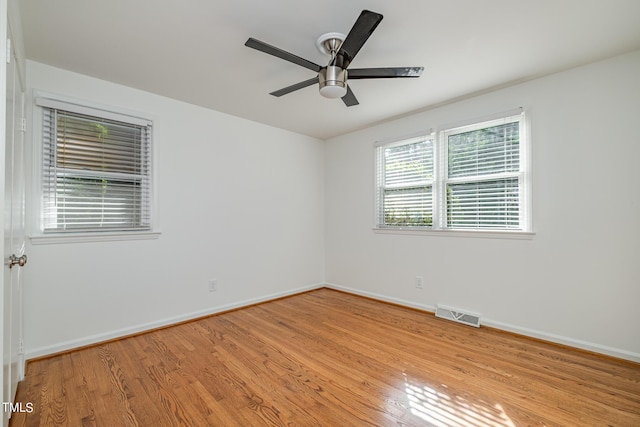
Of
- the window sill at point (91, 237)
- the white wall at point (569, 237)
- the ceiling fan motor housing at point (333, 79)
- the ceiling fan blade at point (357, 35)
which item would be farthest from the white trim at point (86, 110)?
the white wall at point (569, 237)

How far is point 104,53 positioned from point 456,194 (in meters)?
3.61

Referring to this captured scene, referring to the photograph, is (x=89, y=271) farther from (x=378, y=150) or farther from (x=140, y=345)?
(x=378, y=150)

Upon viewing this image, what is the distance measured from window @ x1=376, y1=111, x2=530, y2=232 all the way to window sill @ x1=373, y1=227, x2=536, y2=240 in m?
0.05

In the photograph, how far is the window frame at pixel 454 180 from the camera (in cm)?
282

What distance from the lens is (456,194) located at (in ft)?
11.0

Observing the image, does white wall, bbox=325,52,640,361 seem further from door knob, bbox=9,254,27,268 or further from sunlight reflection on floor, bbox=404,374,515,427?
door knob, bbox=9,254,27,268

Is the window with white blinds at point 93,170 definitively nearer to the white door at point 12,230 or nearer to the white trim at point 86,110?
the white trim at point 86,110

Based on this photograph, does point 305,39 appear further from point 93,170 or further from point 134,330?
point 134,330

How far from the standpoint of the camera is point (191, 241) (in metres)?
3.31

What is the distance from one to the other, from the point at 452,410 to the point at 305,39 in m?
2.67

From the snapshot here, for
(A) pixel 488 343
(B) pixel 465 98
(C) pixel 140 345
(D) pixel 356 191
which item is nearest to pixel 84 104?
(C) pixel 140 345

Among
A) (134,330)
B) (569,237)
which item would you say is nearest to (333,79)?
(569,237)

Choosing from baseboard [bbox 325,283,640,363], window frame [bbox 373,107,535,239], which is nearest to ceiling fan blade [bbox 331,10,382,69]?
window frame [bbox 373,107,535,239]

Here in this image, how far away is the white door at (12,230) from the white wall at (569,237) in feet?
11.8
